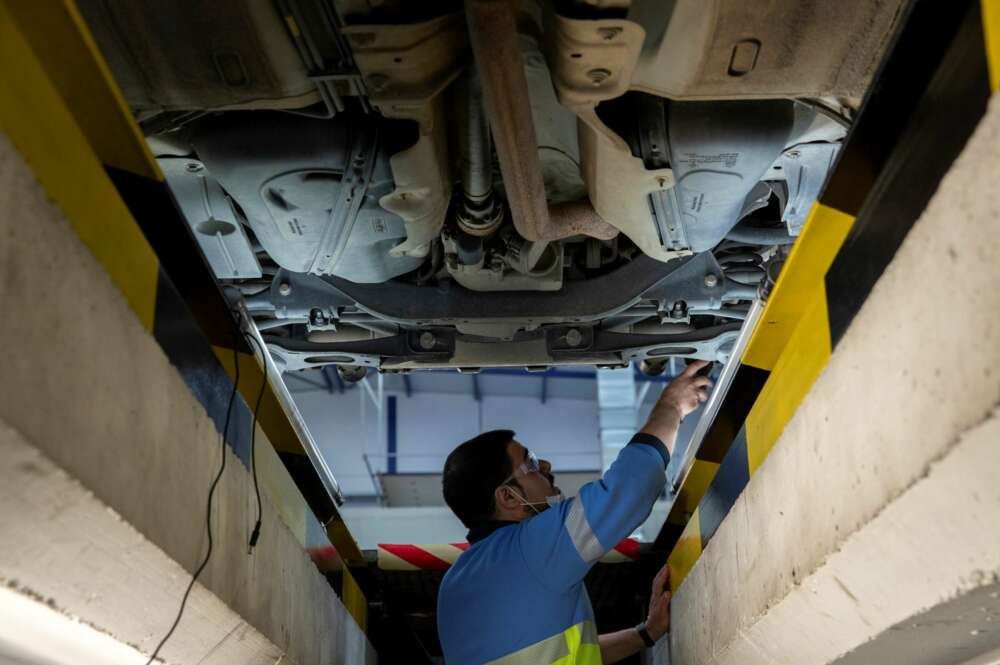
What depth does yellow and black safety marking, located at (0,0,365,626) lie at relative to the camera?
53.2 inches

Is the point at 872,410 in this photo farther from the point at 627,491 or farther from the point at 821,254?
the point at 627,491

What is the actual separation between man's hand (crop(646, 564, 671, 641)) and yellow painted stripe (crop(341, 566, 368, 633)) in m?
1.16

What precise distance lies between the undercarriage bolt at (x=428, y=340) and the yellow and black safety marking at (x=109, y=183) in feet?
7.54

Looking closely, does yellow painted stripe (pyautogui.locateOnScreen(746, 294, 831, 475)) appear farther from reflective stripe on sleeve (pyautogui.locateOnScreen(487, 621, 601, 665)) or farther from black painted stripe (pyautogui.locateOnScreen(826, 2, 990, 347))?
reflective stripe on sleeve (pyautogui.locateOnScreen(487, 621, 601, 665))

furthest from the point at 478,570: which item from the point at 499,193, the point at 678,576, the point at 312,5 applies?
the point at 312,5

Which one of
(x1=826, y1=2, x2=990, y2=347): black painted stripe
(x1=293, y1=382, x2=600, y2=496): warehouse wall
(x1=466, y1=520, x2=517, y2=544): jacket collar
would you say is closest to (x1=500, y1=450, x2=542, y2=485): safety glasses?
(x1=466, y1=520, x2=517, y2=544): jacket collar

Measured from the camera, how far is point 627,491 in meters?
3.26

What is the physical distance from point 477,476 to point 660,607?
859 millimetres

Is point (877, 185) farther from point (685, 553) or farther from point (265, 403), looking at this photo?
point (685, 553)

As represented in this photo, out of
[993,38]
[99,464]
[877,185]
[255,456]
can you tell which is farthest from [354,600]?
[993,38]

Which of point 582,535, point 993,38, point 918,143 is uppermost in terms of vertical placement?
point 993,38

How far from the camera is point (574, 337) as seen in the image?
4.67 m

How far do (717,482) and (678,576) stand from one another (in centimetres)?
89

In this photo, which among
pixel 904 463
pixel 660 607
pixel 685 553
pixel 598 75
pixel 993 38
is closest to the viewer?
pixel 993 38
